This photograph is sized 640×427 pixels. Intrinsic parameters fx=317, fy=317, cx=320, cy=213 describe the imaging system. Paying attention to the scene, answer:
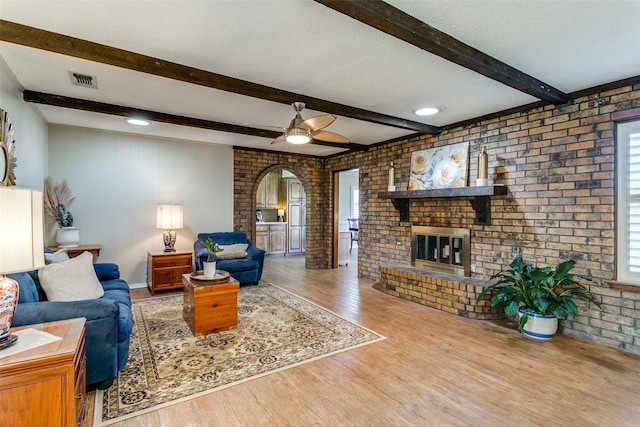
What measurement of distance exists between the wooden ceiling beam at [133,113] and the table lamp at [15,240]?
256 centimetres

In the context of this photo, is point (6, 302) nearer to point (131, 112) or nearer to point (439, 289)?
point (131, 112)

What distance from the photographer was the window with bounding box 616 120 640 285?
280 centimetres

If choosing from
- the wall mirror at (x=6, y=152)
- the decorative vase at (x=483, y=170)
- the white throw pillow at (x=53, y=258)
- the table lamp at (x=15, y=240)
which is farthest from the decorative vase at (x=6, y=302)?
the decorative vase at (x=483, y=170)

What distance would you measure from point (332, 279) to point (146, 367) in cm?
356

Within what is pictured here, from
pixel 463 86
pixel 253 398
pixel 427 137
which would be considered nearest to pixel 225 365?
pixel 253 398

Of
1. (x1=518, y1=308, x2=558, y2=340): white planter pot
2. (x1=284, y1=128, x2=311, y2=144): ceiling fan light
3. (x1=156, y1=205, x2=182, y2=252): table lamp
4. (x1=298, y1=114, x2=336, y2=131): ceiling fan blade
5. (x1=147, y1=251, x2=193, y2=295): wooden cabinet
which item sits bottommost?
(x1=518, y1=308, x2=558, y2=340): white planter pot

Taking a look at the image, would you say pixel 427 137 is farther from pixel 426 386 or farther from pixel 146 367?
pixel 146 367

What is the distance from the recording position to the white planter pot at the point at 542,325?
3.03m

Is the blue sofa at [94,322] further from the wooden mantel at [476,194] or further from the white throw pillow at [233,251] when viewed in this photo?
the wooden mantel at [476,194]

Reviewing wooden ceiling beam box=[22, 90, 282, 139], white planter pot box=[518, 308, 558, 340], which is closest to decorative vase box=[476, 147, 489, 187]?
white planter pot box=[518, 308, 558, 340]

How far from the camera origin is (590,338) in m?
3.01

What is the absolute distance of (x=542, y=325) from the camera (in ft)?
9.97

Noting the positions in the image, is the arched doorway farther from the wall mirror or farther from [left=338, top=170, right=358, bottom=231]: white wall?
the wall mirror

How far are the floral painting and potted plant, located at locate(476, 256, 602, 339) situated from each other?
1.42 m
